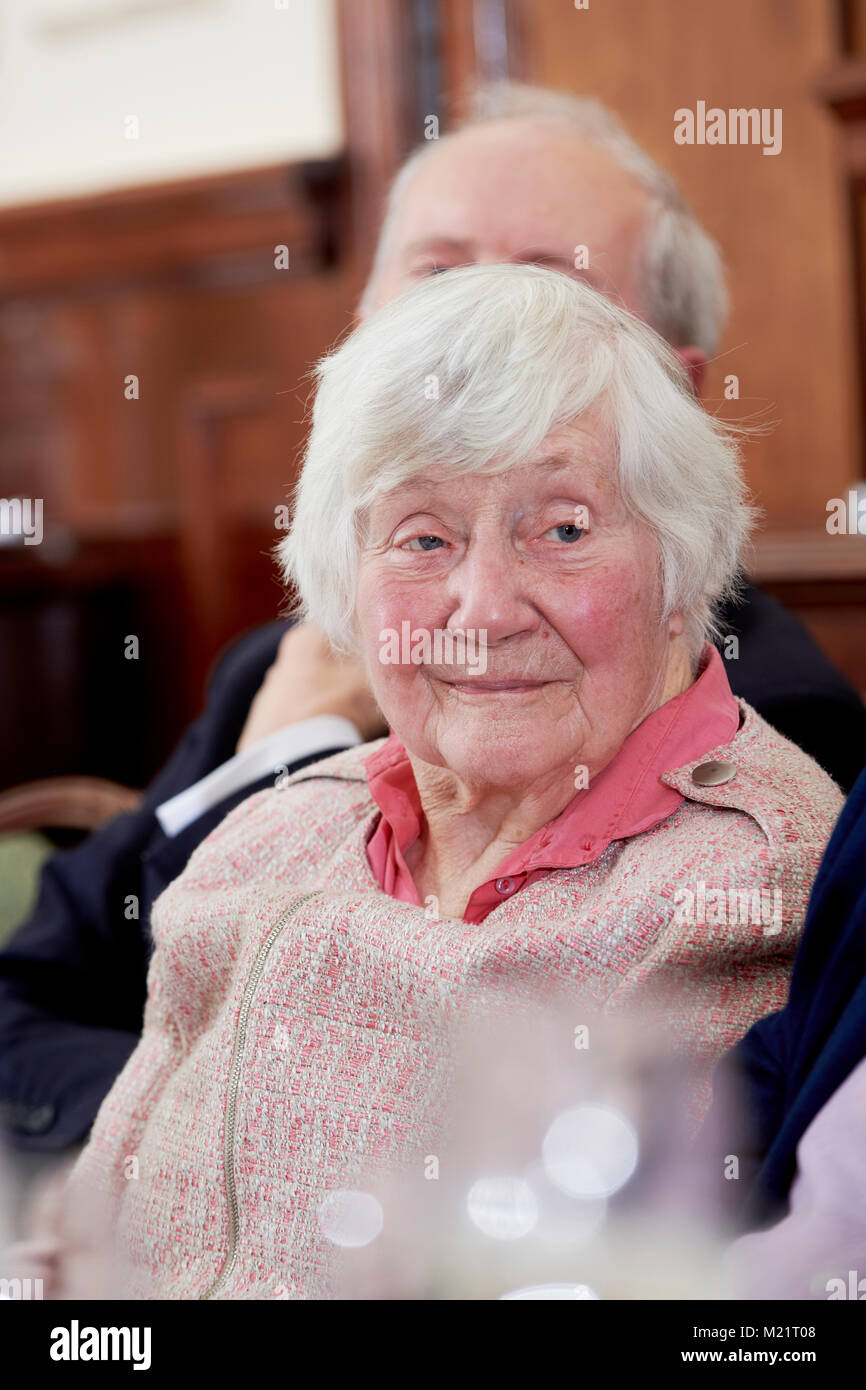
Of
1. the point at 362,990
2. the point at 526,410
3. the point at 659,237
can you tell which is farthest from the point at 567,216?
the point at 362,990

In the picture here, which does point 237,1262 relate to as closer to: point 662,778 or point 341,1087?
point 341,1087

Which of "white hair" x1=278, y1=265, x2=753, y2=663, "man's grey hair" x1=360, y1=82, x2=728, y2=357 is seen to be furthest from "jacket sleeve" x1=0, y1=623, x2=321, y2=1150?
"white hair" x1=278, y1=265, x2=753, y2=663

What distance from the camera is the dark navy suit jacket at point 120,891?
917mm

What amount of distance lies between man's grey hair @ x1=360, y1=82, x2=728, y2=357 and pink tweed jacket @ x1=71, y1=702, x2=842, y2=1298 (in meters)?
0.47

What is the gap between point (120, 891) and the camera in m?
1.27

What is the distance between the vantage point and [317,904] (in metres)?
0.81

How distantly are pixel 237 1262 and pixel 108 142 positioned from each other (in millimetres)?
2586

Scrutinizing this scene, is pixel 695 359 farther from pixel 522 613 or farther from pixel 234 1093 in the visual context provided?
pixel 234 1093

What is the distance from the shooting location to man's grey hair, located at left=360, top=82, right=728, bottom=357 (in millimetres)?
1145

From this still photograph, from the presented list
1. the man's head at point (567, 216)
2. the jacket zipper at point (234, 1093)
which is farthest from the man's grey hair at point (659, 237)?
the jacket zipper at point (234, 1093)

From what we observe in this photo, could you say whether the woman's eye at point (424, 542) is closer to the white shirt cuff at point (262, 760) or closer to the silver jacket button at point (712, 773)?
the silver jacket button at point (712, 773)

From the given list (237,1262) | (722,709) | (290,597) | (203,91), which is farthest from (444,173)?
(203,91)

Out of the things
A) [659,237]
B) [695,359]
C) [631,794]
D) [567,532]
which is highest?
[659,237]

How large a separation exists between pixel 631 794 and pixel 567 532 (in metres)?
0.14
